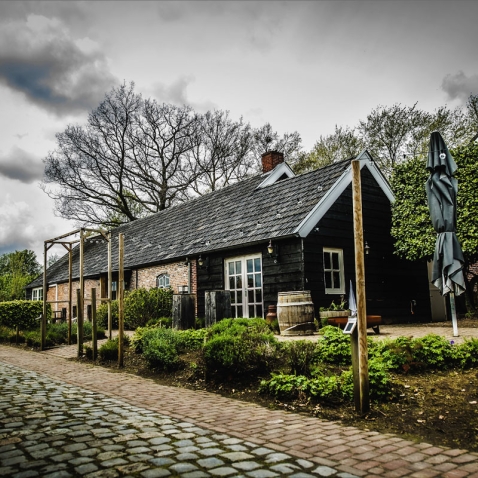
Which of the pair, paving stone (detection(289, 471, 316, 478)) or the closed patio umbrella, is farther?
the closed patio umbrella

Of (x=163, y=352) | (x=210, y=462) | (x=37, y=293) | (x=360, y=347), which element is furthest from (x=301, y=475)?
(x=37, y=293)

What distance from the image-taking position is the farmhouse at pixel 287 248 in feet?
41.3

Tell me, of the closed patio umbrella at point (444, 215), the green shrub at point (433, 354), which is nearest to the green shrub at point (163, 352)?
the green shrub at point (433, 354)

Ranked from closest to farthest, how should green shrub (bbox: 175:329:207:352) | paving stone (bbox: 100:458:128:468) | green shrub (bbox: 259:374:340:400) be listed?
paving stone (bbox: 100:458:128:468), green shrub (bbox: 259:374:340:400), green shrub (bbox: 175:329:207:352)

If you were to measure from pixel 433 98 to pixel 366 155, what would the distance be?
40.6ft

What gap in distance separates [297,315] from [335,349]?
155 inches

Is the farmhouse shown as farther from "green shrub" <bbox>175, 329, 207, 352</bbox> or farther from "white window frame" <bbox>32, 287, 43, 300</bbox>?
"white window frame" <bbox>32, 287, 43, 300</bbox>

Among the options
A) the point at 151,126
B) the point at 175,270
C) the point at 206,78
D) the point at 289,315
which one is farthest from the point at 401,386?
the point at 151,126

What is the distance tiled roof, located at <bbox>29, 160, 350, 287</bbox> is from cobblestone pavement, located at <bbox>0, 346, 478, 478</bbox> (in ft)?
23.9

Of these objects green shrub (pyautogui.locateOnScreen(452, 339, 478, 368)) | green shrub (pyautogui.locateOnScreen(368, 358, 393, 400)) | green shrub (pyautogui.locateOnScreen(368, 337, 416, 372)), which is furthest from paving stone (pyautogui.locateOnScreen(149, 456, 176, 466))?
green shrub (pyautogui.locateOnScreen(452, 339, 478, 368))

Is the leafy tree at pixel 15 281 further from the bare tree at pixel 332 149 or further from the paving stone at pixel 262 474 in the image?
the paving stone at pixel 262 474

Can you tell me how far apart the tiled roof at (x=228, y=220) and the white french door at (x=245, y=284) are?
0.72m

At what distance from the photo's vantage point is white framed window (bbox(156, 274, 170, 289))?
685 inches

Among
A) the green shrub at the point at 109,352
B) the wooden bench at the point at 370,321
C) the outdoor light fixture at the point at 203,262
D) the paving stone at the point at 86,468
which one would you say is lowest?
the green shrub at the point at 109,352
